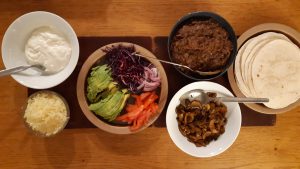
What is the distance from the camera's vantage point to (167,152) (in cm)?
206

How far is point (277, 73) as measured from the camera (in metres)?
1.98

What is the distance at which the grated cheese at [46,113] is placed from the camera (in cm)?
189

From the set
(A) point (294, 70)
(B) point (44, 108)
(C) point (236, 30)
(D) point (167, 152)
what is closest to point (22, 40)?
(B) point (44, 108)

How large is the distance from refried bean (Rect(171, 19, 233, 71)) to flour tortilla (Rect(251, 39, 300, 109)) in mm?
185

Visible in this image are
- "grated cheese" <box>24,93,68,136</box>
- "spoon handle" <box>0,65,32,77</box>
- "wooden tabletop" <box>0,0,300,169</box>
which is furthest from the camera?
"wooden tabletop" <box>0,0,300,169</box>

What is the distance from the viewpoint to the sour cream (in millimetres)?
1893

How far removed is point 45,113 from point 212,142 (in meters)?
0.84

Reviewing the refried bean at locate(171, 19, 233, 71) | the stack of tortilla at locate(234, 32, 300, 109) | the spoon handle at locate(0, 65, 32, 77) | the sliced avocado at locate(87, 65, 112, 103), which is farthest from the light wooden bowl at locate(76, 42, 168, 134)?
the stack of tortilla at locate(234, 32, 300, 109)

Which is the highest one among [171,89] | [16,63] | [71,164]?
[16,63]

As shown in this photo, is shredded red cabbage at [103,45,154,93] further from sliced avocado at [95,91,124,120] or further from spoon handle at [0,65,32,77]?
spoon handle at [0,65,32,77]

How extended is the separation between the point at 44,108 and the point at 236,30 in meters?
1.08

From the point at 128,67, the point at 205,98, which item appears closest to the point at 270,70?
the point at 205,98

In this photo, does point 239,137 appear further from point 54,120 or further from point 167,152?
point 54,120

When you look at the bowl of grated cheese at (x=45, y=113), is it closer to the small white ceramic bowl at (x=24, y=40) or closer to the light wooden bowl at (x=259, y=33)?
the small white ceramic bowl at (x=24, y=40)
